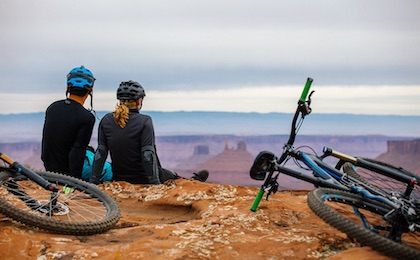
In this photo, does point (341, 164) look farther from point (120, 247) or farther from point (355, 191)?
point (120, 247)

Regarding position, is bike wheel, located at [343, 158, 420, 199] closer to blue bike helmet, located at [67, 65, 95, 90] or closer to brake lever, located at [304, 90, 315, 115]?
brake lever, located at [304, 90, 315, 115]

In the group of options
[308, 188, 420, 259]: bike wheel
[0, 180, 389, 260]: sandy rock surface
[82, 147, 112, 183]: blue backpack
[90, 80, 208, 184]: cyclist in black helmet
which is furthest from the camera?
[82, 147, 112, 183]: blue backpack

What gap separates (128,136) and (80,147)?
88 centimetres

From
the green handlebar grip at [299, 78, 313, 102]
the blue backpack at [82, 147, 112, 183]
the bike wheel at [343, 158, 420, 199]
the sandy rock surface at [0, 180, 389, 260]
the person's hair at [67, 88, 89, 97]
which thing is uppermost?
the green handlebar grip at [299, 78, 313, 102]

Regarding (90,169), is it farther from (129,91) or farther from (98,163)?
(129,91)

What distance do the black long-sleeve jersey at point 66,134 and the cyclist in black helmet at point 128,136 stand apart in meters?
0.41

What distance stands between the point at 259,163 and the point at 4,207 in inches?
129

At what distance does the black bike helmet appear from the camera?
11859mm

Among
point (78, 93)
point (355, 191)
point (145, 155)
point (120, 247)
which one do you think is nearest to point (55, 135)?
point (78, 93)

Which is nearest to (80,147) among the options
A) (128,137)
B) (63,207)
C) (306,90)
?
(128,137)

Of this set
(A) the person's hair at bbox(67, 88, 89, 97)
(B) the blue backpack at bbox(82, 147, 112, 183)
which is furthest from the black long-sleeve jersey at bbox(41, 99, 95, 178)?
(B) the blue backpack at bbox(82, 147, 112, 183)

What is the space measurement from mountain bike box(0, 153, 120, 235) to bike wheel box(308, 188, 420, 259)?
2.92 meters

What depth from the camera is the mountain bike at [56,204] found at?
8.06 metres

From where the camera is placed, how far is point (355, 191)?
8133mm
